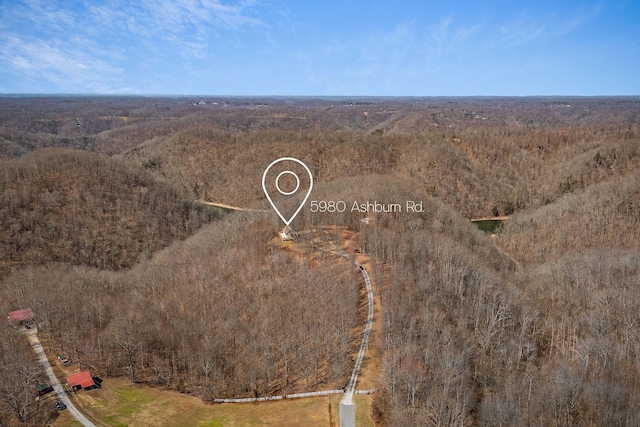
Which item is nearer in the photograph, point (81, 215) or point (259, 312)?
point (259, 312)

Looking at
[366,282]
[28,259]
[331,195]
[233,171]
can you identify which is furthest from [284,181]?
[366,282]

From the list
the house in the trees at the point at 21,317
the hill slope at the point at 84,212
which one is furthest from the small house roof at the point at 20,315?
the hill slope at the point at 84,212

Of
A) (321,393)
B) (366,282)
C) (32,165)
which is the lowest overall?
(321,393)

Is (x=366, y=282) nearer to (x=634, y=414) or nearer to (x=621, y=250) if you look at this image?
(x=634, y=414)

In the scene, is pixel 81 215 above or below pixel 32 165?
below

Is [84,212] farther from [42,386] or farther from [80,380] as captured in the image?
[80,380]

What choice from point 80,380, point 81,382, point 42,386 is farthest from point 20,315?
point 81,382
